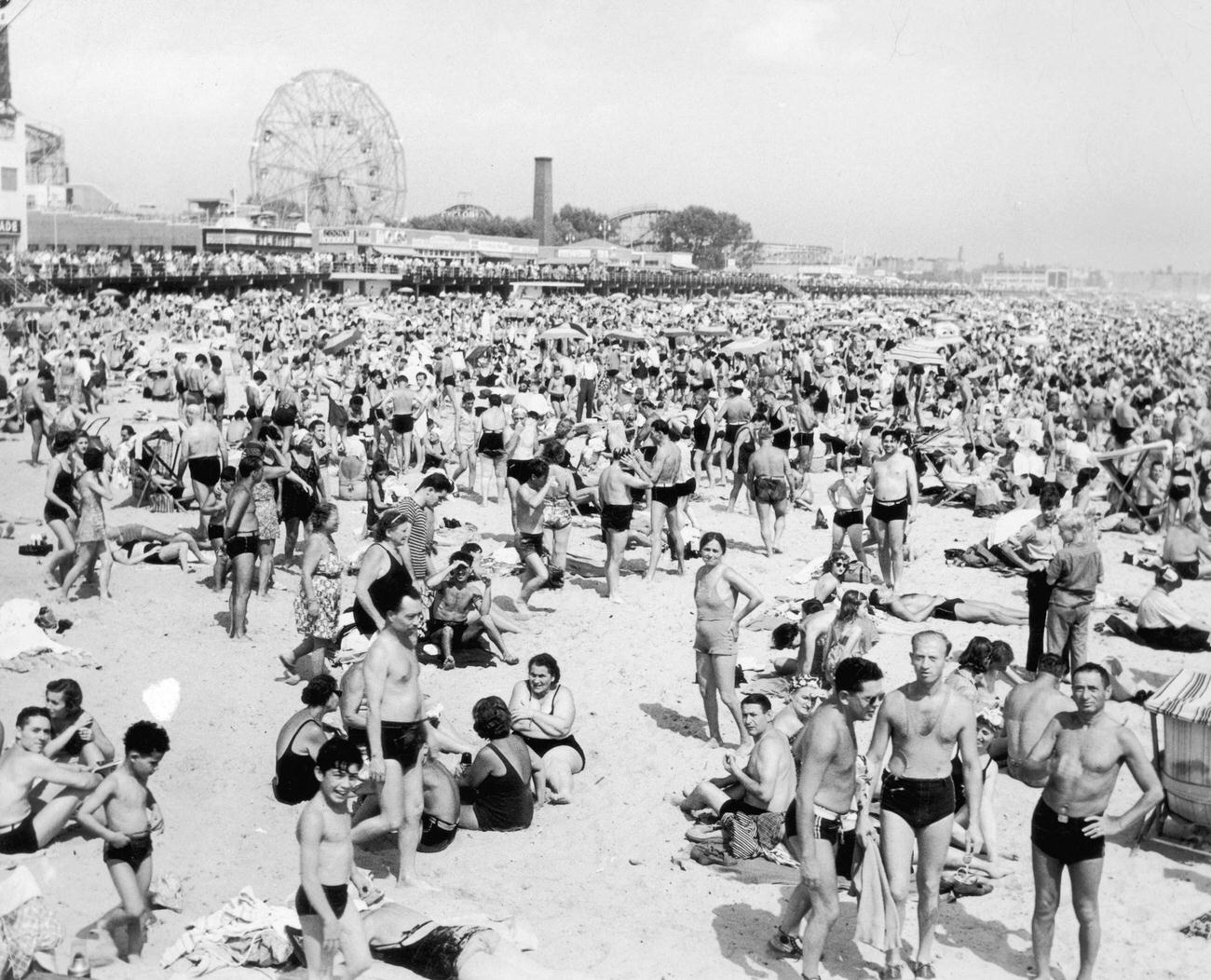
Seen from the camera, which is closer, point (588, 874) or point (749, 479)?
point (588, 874)

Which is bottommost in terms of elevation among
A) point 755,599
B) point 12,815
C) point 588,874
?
point 588,874

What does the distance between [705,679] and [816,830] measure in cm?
226

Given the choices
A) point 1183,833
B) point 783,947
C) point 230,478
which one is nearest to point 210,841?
point 783,947

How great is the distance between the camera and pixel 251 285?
45.2 meters

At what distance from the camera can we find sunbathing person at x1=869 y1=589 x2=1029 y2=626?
324 inches

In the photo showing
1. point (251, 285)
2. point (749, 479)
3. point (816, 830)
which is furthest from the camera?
point (251, 285)

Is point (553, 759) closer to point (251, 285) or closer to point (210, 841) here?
point (210, 841)

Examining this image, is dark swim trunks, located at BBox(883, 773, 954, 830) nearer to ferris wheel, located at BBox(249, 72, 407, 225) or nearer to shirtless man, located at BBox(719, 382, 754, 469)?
shirtless man, located at BBox(719, 382, 754, 469)

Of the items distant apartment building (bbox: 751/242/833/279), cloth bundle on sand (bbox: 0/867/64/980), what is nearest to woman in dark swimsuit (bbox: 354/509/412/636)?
cloth bundle on sand (bbox: 0/867/64/980)

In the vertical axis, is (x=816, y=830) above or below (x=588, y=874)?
above

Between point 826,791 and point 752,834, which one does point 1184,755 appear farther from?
point 826,791

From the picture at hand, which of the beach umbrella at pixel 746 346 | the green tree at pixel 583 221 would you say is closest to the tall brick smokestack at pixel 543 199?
the green tree at pixel 583 221

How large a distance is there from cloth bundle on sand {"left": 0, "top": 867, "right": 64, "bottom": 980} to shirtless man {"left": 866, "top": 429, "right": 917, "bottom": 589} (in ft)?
19.7

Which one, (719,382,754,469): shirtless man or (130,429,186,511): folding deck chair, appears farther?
(719,382,754,469): shirtless man
